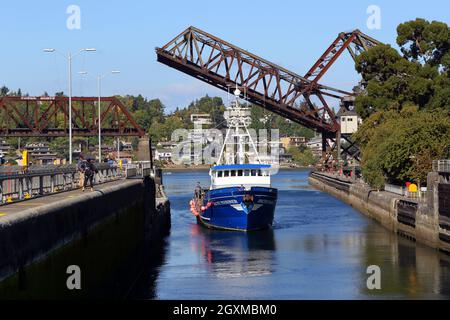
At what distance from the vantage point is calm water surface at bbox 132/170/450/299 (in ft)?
117

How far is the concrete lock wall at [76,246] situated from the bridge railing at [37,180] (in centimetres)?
240

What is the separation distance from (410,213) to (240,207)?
10.2m

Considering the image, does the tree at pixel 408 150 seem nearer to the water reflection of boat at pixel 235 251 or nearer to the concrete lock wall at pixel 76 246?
the water reflection of boat at pixel 235 251

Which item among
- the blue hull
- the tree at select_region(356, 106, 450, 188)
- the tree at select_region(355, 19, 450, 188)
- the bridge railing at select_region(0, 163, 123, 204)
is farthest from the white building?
the bridge railing at select_region(0, 163, 123, 204)

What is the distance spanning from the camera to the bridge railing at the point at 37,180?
2942 centimetres

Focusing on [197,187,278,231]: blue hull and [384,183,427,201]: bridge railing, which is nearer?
[197,187,278,231]: blue hull

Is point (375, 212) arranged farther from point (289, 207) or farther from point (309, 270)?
point (309, 270)

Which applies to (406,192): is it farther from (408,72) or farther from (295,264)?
(408,72)

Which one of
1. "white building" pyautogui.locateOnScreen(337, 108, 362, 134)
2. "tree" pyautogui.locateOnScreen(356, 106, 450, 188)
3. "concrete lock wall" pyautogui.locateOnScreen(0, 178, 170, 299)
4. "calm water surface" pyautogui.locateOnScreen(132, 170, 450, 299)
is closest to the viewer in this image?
"concrete lock wall" pyautogui.locateOnScreen(0, 178, 170, 299)

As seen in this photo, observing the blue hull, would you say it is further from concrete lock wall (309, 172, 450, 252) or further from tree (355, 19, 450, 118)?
tree (355, 19, 450, 118)

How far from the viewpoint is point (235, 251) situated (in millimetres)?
49250

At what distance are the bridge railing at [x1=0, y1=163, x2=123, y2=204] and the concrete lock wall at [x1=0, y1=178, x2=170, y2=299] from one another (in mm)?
2402

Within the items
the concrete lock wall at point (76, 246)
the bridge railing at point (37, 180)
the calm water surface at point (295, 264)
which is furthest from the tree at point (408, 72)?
the concrete lock wall at point (76, 246)

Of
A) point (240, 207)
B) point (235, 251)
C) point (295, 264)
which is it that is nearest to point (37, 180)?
point (295, 264)
